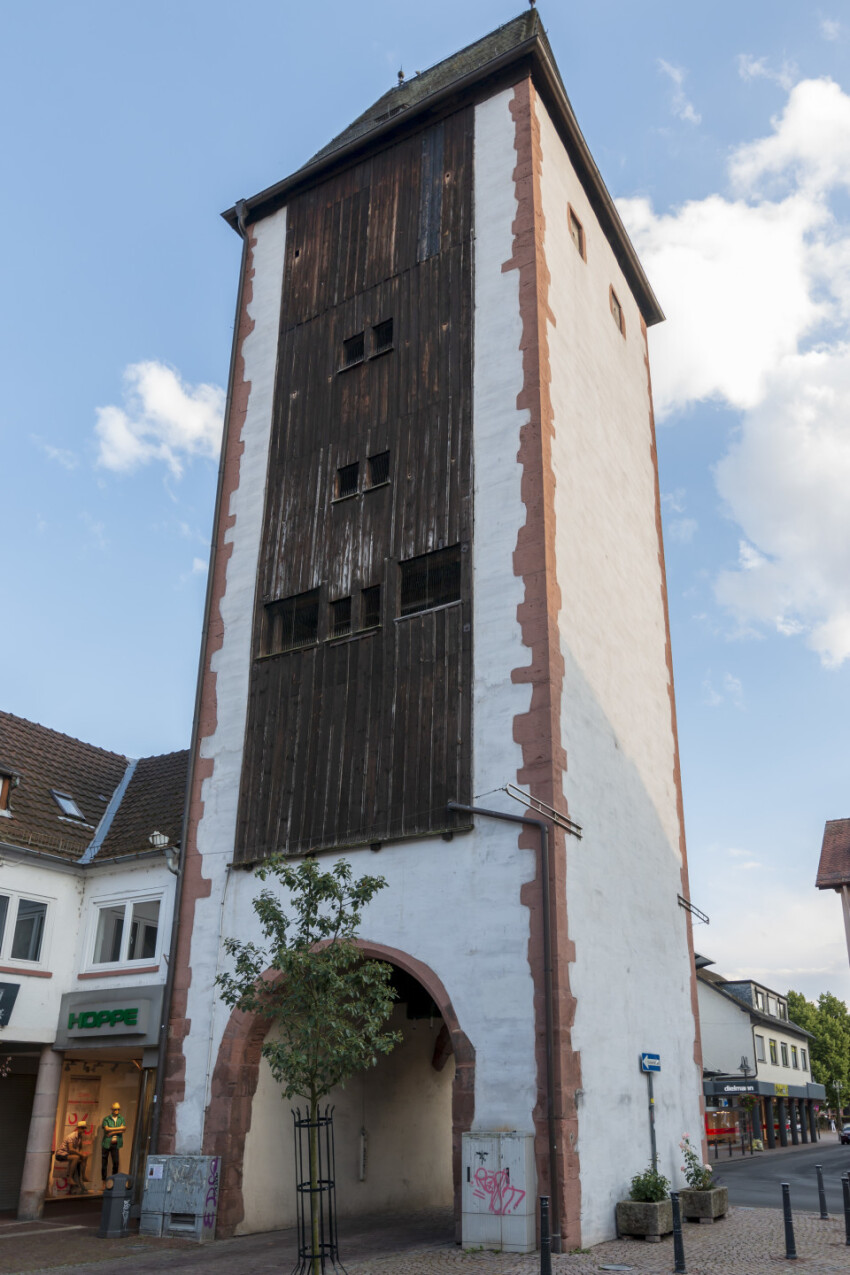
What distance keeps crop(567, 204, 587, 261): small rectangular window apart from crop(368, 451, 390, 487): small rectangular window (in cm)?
773

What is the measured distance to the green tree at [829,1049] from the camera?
100m

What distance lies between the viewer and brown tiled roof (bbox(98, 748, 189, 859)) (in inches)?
944

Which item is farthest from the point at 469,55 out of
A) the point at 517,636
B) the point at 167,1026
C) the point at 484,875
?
the point at 167,1026

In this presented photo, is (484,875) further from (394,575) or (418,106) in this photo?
(418,106)

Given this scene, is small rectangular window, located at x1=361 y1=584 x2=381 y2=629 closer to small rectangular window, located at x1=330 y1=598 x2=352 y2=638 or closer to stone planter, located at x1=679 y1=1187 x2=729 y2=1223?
small rectangular window, located at x1=330 y1=598 x2=352 y2=638

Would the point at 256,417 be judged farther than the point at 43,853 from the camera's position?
Yes

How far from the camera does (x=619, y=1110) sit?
1792 centimetres

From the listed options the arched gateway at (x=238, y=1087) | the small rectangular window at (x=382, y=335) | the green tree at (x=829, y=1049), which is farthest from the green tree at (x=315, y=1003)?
the green tree at (x=829, y=1049)

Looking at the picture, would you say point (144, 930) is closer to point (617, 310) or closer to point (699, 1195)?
point (699, 1195)

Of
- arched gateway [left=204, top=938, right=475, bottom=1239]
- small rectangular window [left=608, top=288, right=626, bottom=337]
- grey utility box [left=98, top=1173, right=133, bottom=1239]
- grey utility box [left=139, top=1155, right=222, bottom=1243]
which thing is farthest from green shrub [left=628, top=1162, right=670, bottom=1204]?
small rectangular window [left=608, top=288, right=626, bottom=337]

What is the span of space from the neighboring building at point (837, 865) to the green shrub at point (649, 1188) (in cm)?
2579

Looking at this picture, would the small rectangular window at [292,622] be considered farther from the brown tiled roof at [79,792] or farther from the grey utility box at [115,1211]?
the grey utility box at [115,1211]

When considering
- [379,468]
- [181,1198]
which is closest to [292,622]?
[379,468]

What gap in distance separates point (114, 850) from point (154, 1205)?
7.75 m
